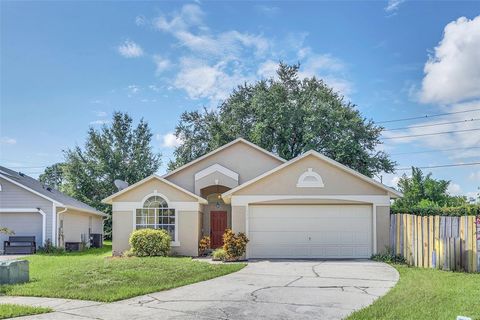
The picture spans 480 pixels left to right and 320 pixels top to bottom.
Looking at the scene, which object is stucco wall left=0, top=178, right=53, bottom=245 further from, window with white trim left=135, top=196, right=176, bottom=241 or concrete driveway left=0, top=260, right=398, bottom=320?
concrete driveway left=0, top=260, right=398, bottom=320

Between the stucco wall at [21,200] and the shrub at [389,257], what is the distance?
54.0 ft

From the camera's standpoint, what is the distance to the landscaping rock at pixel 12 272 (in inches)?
481

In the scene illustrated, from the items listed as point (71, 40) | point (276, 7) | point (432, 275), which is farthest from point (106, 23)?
point (432, 275)

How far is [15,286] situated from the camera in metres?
11.8

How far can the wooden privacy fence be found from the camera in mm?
14023

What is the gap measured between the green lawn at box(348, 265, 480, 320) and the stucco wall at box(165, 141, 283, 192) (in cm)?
1332

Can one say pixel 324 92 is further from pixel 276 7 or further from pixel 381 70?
pixel 276 7

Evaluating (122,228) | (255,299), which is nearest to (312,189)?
(122,228)

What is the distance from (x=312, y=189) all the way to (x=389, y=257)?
3.92 metres

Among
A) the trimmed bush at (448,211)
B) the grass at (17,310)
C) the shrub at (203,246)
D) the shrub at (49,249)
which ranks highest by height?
the trimmed bush at (448,211)

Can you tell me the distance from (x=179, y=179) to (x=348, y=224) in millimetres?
9912

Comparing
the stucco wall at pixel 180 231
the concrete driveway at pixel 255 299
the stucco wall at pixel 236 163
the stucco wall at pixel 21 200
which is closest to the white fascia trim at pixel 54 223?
the stucco wall at pixel 21 200

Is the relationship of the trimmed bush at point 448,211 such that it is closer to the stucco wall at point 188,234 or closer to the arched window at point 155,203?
the stucco wall at point 188,234

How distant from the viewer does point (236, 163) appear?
25828mm
